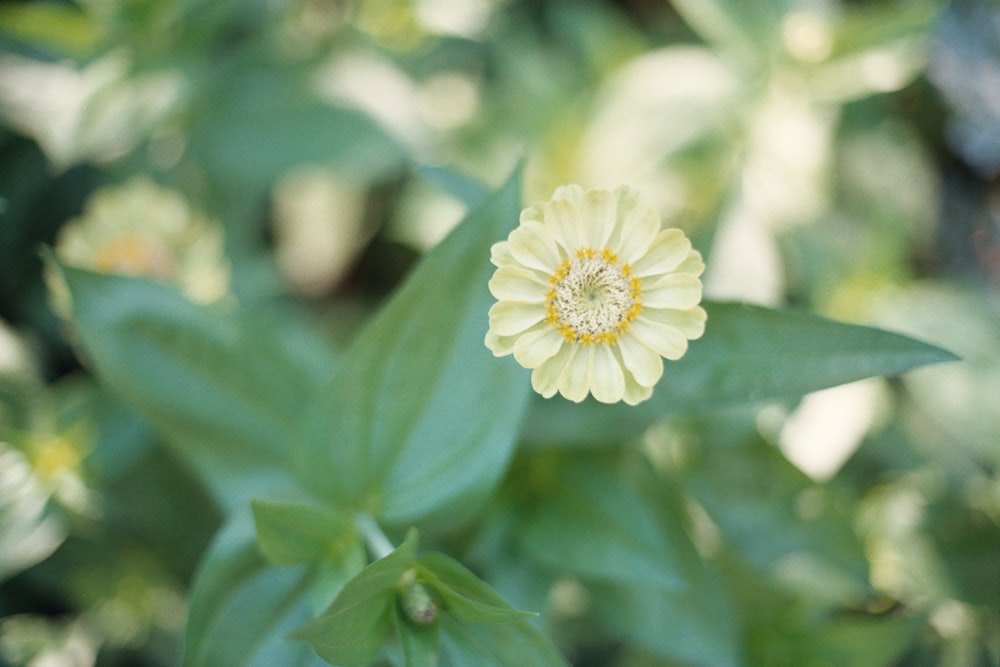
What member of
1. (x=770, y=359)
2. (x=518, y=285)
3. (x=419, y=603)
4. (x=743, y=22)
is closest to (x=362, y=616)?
(x=419, y=603)

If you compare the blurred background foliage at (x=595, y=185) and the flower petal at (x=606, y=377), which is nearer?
the flower petal at (x=606, y=377)

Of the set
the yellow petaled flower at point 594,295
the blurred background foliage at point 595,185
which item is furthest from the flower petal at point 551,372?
the blurred background foliage at point 595,185

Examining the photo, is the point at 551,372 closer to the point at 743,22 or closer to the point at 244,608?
the point at 244,608

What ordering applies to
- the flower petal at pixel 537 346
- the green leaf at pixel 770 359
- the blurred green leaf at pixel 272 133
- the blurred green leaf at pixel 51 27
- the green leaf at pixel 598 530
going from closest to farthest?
the flower petal at pixel 537 346
the green leaf at pixel 770 359
the green leaf at pixel 598 530
the blurred green leaf at pixel 51 27
the blurred green leaf at pixel 272 133

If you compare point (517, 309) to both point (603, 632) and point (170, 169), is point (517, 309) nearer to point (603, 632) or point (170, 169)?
point (603, 632)

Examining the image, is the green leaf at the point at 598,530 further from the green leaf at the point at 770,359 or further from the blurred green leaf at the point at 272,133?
the blurred green leaf at the point at 272,133

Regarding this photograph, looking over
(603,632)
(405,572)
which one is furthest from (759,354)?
(603,632)
